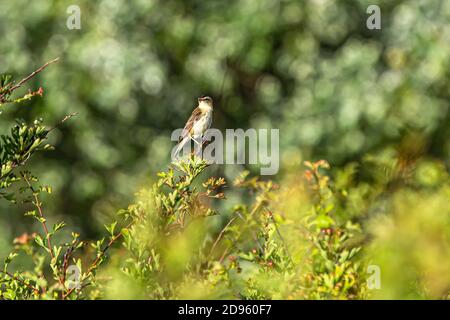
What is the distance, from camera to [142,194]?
304cm

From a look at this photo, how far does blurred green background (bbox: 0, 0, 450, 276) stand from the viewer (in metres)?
10.1

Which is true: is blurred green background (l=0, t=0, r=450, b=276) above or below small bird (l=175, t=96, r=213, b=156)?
above

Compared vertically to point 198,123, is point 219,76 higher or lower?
higher

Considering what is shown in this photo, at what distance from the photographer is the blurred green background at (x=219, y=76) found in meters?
10.1

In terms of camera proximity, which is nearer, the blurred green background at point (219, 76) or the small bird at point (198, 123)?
the small bird at point (198, 123)

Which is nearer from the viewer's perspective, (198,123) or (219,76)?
(198,123)

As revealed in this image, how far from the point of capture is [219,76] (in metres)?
10.3

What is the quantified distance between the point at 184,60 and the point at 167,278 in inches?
315

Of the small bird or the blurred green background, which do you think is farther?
the blurred green background

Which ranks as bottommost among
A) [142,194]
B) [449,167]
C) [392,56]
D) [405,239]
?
[405,239]

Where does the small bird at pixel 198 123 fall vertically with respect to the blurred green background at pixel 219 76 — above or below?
below
